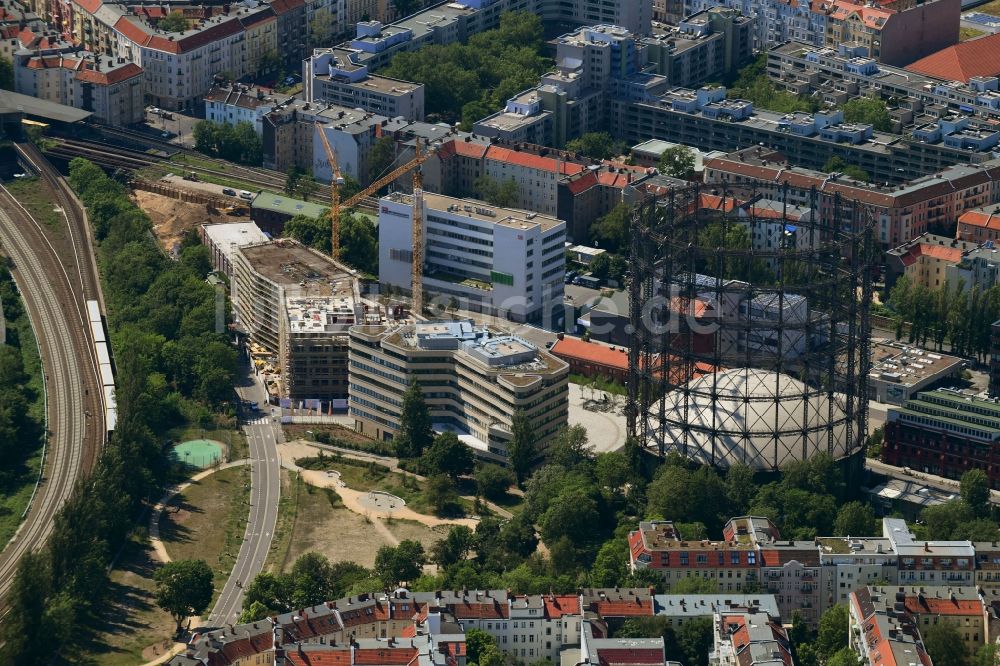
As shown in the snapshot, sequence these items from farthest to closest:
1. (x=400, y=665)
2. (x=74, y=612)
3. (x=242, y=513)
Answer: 1. (x=242, y=513)
2. (x=74, y=612)
3. (x=400, y=665)

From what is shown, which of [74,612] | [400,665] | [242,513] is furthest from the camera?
[242,513]

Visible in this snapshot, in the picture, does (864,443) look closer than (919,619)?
No

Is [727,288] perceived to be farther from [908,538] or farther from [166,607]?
[166,607]

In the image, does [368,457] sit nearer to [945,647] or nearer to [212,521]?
[212,521]

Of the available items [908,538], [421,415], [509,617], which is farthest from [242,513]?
[908,538]

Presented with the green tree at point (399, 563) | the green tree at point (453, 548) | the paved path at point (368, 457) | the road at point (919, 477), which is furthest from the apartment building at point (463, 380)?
the road at point (919, 477)

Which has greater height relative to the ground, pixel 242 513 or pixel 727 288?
pixel 727 288

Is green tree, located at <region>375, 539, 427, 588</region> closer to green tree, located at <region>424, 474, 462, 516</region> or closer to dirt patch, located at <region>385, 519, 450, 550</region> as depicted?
dirt patch, located at <region>385, 519, 450, 550</region>

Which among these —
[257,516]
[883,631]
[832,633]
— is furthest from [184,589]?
[883,631]
